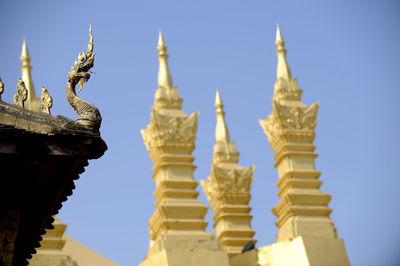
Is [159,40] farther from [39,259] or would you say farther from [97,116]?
[97,116]

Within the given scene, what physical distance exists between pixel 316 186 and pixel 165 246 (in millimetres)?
3947

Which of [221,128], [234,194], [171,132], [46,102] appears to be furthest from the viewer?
[221,128]

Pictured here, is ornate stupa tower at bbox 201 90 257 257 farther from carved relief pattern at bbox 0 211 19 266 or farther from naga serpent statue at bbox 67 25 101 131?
carved relief pattern at bbox 0 211 19 266

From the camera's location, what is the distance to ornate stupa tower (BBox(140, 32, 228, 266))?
13961 millimetres

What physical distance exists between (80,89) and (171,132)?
1033cm

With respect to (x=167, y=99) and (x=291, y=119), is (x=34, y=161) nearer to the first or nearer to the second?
(x=167, y=99)

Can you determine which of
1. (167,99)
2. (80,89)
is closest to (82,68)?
(80,89)

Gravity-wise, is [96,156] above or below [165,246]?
below

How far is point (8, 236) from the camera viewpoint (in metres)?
5.05

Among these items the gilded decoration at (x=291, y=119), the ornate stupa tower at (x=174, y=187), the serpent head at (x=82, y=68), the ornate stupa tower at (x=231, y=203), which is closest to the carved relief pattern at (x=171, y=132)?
the ornate stupa tower at (x=174, y=187)

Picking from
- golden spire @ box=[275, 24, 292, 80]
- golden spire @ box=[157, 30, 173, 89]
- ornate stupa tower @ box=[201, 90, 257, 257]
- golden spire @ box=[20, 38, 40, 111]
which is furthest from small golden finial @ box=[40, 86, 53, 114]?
golden spire @ box=[275, 24, 292, 80]

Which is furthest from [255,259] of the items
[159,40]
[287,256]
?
[159,40]

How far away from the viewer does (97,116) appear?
4.99 metres

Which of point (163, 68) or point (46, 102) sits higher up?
point (163, 68)
